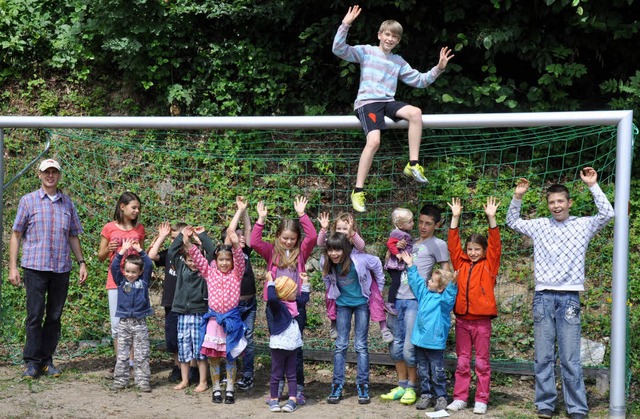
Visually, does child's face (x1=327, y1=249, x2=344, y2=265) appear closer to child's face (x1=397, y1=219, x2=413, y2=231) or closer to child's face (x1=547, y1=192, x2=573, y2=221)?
child's face (x1=397, y1=219, x2=413, y2=231)

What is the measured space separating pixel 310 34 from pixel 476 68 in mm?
1897

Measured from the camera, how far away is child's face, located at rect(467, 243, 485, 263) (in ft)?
22.1

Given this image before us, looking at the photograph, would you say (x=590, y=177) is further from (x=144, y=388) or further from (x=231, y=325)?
(x=144, y=388)

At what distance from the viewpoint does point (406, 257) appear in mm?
6883

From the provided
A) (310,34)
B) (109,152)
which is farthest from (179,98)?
(310,34)

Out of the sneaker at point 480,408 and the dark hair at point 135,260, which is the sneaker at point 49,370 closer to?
the dark hair at point 135,260

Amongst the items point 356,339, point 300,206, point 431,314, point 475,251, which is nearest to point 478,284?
point 475,251

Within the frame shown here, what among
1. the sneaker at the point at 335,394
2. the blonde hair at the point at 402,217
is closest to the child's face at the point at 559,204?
the blonde hair at the point at 402,217

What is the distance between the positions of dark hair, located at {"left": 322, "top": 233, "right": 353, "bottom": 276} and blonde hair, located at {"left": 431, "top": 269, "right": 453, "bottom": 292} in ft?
2.23

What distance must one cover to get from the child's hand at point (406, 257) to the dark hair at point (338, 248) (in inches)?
16.0

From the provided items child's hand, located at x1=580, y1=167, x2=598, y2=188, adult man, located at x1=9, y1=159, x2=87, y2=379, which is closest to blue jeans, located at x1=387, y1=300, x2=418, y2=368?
child's hand, located at x1=580, y1=167, x2=598, y2=188

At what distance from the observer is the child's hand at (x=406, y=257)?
6.86 m

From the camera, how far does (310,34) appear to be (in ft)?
32.7

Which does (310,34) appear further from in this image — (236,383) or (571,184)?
(236,383)
